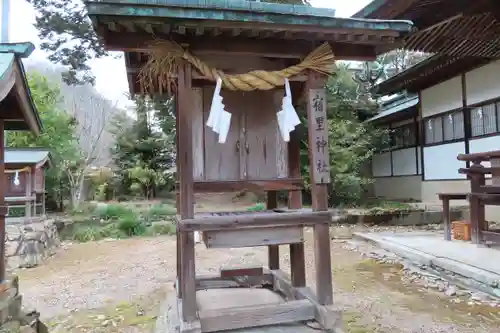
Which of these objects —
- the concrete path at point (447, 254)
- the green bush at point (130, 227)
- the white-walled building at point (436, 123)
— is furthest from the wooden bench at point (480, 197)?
the green bush at point (130, 227)

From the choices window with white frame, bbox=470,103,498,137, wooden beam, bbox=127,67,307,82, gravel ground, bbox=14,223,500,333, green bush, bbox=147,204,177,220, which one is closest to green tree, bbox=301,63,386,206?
gravel ground, bbox=14,223,500,333

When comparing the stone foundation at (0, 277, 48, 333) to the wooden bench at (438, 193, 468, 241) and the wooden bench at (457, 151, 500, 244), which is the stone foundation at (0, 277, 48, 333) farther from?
the wooden bench at (438, 193, 468, 241)

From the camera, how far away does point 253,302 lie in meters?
4.81

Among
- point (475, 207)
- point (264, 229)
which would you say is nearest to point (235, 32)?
point (264, 229)

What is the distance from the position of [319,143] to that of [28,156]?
509 inches

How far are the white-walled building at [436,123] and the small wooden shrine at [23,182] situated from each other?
1328 cm

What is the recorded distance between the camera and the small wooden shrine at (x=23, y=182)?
515 inches

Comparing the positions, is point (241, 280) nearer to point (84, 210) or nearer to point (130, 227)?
point (130, 227)

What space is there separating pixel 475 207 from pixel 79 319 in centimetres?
775

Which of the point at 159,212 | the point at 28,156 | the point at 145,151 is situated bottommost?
the point at 159,212

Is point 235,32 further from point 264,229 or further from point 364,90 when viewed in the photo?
point 364,90

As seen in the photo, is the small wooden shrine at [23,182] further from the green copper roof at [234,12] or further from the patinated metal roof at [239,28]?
the green copper roof at [234,12]

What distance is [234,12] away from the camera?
11.0 ft

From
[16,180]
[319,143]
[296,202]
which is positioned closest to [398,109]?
[296,202]
